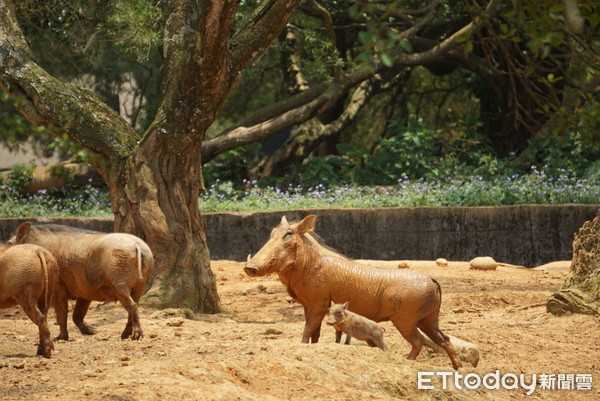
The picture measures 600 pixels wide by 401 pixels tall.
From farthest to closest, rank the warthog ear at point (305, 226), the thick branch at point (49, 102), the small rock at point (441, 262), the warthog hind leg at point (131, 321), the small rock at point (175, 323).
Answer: the small rock at point (441, 262) < the thick branch at point (49, 102) < the small rock at point (175, 323) < the warthog hind leg at point (131, 321) < the warthog ear at point (305, 226)

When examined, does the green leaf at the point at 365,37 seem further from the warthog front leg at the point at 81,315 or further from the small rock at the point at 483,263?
the small rock at the point at 483,263

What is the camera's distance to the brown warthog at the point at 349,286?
7055 mm

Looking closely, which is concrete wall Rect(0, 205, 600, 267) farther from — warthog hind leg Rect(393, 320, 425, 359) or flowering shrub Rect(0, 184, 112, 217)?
warthog hind leg Rect(393, 320, 425, 359)

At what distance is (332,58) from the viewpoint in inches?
683

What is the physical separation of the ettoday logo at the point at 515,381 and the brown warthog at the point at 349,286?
261 millimetres

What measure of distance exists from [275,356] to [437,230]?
8.81m

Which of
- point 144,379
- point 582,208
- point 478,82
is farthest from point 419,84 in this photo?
point 144,379

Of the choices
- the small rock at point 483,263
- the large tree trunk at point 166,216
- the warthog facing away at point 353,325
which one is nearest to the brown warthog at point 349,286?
the warthog facing away at point 353,325

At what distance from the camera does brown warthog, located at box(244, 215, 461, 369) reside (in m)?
7.05

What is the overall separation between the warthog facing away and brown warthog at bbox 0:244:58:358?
7.10 ft

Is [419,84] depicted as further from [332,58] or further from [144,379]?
[144,379]

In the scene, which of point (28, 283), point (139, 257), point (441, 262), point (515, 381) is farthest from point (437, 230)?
point (28, 283)

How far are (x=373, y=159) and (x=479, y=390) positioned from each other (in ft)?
39.9

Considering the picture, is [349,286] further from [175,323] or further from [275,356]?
[175,323]
